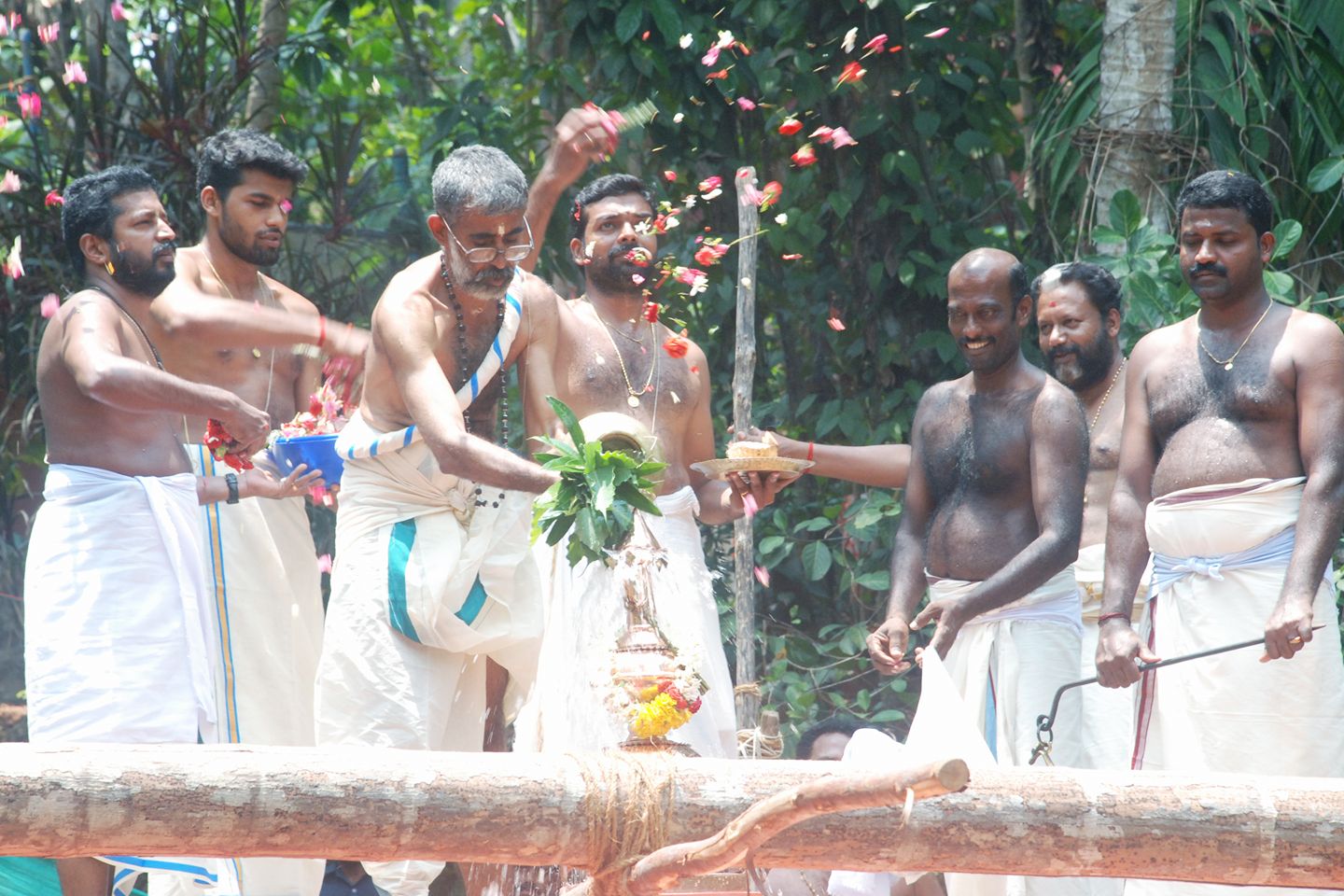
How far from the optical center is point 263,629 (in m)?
5.30

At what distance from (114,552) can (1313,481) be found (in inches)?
124

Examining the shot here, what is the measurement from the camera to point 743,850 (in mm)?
2836

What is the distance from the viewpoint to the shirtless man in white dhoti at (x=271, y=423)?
206 inches

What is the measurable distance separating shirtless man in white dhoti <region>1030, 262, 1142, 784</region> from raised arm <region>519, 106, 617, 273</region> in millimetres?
1519

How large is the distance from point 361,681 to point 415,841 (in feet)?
5.76

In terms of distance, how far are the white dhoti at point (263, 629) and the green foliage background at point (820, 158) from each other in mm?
2271

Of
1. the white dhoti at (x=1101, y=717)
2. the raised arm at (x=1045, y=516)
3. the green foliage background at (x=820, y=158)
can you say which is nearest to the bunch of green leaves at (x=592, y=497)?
the raised arm at (x=1045, y=516)

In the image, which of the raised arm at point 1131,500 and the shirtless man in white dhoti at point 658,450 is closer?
the raised arm at point 1131,500

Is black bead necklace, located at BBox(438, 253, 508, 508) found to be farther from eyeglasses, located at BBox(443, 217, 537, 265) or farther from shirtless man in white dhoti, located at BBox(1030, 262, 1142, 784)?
shirtless man in white dhoti, located at BBox(1030, 262, 1142, 784)

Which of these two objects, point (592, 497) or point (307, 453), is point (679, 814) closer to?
point (592, 497)

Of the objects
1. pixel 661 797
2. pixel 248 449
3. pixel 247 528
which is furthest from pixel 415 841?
pixel 247 528

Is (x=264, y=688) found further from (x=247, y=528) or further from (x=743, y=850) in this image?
(x=743, y=850)

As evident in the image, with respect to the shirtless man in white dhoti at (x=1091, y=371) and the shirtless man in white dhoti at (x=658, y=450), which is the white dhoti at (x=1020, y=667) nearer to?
the shirtless man in white dhoti at (x=1091, y=371)

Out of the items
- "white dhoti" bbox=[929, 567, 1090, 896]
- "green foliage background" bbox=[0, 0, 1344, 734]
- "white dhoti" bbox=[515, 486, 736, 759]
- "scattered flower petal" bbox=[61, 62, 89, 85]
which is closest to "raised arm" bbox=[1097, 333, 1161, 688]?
"white dhoti" bbox=[929, 567, 1090, 896]
